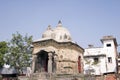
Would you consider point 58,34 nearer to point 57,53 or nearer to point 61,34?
point 61,34

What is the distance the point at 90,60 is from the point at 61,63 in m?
18.3

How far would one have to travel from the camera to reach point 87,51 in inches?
1821

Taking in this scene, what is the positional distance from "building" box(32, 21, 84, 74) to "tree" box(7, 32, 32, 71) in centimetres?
449

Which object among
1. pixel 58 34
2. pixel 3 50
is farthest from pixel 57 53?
pixel 3 50

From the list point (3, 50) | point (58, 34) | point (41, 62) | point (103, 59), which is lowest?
point (41, 62)

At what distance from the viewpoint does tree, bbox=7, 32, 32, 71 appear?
1282 inches

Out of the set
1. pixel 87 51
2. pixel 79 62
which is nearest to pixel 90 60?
pixel 87 51

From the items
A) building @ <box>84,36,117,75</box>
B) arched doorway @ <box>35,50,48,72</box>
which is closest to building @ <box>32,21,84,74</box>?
arched doorway @ <box>35,50,48,72</box>

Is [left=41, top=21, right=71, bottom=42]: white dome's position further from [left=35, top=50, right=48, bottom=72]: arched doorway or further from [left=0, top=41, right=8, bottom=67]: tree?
[left=0, top=41, right=8, bottom=67]: tree

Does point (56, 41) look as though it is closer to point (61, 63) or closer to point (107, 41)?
point (61, 63)

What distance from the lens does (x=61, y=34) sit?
96.3 ft

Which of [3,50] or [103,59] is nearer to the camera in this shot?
[3,50]

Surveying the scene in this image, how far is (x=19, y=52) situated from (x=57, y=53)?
25.5 ft

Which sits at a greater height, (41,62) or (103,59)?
(103,59)
